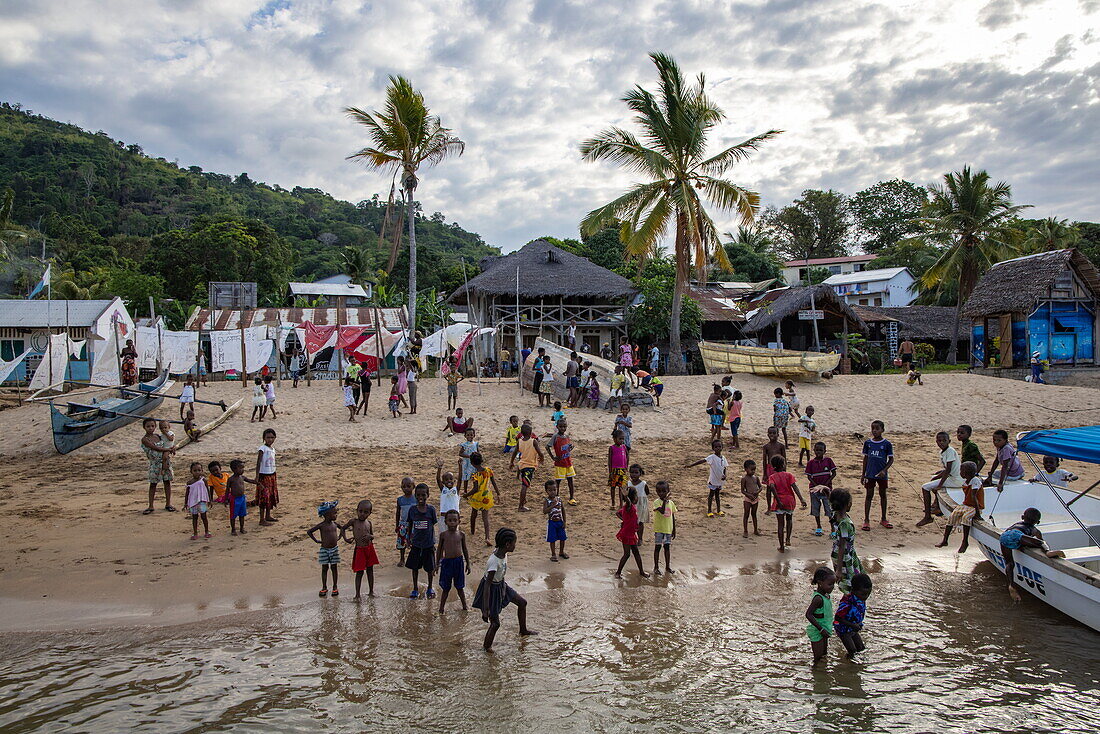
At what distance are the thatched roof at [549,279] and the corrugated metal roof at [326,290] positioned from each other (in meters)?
15.7

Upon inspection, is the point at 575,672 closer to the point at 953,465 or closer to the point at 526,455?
the point at 526,455

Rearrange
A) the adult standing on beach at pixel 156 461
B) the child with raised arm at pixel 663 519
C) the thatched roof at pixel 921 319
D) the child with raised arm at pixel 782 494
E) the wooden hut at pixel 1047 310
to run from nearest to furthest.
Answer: the child with raised arm at pixel 663 519 → the child with raised arm at pixel 782 494 → the adult standing on beach at pixel 156 461 → the wooden hut at pixel 1047 310 → the thatched roof at pixel 921 319

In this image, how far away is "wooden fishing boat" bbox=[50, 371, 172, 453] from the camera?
14.2 metres

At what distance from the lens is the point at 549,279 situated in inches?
1101

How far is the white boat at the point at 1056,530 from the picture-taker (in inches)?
270

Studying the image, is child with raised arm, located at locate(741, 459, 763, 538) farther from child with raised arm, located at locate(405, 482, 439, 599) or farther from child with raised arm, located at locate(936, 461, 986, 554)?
child with raised arm, located at locate(405, 482, 439, 599)

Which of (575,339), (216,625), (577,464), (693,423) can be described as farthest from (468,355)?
(216,625)

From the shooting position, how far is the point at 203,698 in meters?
5.86

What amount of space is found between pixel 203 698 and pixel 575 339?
23530 millimetres

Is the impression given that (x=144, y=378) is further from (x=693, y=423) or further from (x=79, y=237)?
(x=79, y=237)

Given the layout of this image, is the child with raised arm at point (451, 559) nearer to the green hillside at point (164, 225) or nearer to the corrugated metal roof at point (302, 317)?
the corrugated metal roof at point (302, 317)

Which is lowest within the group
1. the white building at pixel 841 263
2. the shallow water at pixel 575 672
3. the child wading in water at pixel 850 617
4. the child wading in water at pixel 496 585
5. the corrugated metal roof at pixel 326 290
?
the shallow water at pixel 575 672

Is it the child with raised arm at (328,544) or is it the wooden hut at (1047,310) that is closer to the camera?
the child with raised arm at (328,544)

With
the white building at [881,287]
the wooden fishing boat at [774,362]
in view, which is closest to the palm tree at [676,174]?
the wooden fishing boat at [774,362]
